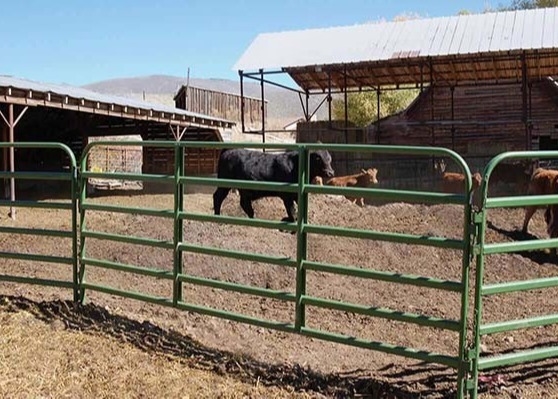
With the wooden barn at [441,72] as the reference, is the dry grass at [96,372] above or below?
below

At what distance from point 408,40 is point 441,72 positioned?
255 cm

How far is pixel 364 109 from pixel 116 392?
111 feet

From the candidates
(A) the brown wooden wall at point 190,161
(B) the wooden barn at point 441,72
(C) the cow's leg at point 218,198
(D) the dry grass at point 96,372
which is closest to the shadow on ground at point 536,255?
(C) the cow's leg at point 218,198

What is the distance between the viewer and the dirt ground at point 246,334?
13.7 feet

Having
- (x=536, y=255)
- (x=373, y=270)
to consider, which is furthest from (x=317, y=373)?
(x=536, y=255)

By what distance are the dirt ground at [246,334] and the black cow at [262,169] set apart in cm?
193

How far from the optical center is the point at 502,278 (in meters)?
7.65

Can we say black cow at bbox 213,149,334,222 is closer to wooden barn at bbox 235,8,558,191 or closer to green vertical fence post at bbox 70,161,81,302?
green vertical fence post at bbox 70,161,81,302

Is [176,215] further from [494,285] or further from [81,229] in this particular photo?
[494,285]

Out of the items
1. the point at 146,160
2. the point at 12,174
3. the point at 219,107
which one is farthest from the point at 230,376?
the point at 219,107

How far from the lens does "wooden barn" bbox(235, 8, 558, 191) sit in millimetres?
17484

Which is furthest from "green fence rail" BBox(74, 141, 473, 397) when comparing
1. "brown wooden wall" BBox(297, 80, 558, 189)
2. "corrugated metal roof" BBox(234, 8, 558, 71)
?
"corrugated metal roof" BBox(234, 8, 558, 71)

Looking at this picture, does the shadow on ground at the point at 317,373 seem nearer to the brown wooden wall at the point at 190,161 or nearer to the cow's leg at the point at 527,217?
the cow's leg at the point at 527,217

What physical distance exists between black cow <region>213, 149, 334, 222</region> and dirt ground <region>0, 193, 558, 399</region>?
6.32 feet
